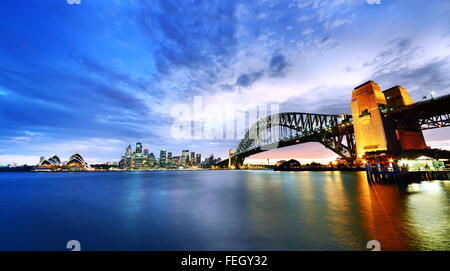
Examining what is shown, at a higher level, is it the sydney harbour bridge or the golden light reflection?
the sydney harbour bridge

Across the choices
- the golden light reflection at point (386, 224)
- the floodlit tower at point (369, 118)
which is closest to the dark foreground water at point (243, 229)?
the golden light reflection at point (386, 224)

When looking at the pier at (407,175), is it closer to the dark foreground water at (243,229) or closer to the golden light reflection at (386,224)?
the dark foreground water at (243,229)

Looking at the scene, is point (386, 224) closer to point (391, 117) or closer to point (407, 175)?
point (407, 175)

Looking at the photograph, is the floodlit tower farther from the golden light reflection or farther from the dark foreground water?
the golden light reflection

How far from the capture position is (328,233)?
6.75 meters

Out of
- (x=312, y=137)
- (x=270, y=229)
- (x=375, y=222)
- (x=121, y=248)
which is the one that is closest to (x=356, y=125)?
(x=312, y=137)

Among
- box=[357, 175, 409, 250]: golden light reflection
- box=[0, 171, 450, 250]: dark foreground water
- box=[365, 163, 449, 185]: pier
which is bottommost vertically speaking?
box=[0, 171, 450, 250]: dark foreground water

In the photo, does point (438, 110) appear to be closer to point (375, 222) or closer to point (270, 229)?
point (375, 222)

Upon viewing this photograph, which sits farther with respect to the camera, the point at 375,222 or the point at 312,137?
the point at 312,137

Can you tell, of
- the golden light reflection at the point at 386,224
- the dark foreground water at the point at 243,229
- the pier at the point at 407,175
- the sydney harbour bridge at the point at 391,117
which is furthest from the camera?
the sydney harbour bridge at the point at 391,117

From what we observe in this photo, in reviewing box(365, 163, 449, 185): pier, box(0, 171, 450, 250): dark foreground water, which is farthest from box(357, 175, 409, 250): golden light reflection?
box(365, 163, 449, 185): pier

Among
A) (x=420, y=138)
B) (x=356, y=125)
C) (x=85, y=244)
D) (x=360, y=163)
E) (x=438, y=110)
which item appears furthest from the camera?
(x=360, y=163)
